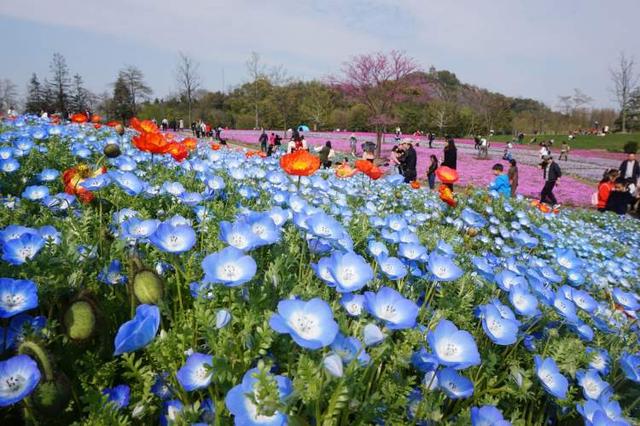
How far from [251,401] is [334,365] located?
0.67ft

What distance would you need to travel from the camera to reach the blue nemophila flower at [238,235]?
44.1 inches

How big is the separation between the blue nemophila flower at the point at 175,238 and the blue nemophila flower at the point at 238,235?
3.8 inches

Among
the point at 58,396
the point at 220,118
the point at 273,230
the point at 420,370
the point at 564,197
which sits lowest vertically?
the point at 564,197

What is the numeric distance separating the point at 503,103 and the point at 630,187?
34.1 metres

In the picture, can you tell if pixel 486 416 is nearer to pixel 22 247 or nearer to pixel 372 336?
pixel 372 336

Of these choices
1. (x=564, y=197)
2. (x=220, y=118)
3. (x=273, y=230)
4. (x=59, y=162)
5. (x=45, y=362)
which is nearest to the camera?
(x=45, y=362)

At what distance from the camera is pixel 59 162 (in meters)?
2.91

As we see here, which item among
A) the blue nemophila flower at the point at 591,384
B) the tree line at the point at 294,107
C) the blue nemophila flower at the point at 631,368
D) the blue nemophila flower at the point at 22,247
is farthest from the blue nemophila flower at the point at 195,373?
the tree line at the point at 294,107

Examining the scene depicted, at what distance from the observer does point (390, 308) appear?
40.4 inches

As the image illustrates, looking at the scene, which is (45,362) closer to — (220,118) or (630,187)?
(630,187)

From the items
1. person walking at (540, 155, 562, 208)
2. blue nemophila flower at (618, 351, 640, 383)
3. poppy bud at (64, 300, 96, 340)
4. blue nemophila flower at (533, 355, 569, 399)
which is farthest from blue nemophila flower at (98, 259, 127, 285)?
person walking at (540, 155, 562, 208)

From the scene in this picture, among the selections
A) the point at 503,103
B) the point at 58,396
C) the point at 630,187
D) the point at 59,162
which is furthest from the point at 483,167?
the point at 503,103

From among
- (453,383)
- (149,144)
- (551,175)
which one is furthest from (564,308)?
(551,175)

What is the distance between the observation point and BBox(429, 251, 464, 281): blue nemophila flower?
4.58 ft
